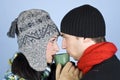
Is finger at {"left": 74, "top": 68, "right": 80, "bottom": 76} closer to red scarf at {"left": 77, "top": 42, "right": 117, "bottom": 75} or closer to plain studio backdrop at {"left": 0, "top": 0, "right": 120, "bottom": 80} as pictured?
red scarf at {"left": 77, "top": 42, "right": 117, "bottom": 75}

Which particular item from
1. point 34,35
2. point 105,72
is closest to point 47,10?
point 34,35

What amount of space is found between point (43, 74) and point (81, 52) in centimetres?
29

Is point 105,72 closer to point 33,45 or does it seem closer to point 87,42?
point 87,42

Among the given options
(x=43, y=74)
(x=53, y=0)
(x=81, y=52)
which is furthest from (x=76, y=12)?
Result: (x=53, y=0)

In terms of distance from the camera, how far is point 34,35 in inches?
56.3

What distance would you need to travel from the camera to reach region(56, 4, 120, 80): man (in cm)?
122

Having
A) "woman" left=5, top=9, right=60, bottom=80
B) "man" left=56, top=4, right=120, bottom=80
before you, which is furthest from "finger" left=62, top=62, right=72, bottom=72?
"woman" left=5, top=9, right=60, bottom=80

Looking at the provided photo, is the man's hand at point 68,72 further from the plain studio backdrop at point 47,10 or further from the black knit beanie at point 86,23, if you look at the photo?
the plain studio backdrop at point 47,10

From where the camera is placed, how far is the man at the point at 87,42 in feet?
4.00

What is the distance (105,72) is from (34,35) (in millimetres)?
417

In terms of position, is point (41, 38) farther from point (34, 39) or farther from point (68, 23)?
point (68, 23)

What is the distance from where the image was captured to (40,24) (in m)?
1.44

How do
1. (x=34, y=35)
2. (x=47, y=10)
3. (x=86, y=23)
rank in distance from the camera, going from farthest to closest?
(x=47, y=10) → (x=34, y=35) → (x=86, y=23)

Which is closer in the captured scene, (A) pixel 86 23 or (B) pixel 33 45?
(A) pixel 86 23
